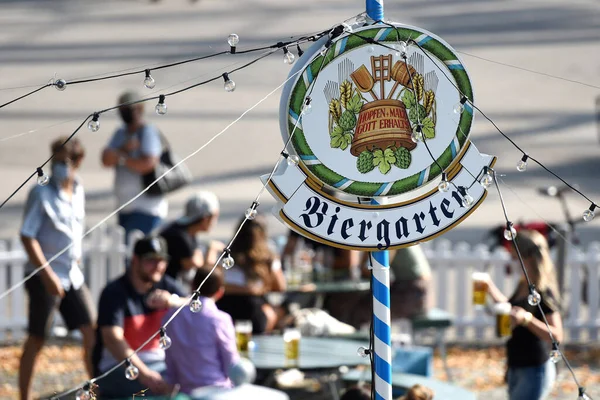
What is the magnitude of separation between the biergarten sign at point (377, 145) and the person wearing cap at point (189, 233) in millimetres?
4117

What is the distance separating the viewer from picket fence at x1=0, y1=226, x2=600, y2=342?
8.71 metres

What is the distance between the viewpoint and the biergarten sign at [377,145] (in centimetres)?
349

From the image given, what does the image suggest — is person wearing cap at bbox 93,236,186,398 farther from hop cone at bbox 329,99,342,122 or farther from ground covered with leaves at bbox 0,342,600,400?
hop cone at bbox 329,99,342,122

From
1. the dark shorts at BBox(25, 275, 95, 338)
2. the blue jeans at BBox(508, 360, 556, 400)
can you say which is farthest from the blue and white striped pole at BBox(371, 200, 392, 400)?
the dark shorts at BBox(25, 275, 95, 338)

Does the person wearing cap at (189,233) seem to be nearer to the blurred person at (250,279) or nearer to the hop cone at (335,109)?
the blurred person at (250,279)

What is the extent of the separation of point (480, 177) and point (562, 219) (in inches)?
337

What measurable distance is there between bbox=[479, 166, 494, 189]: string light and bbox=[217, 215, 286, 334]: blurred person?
3889mm

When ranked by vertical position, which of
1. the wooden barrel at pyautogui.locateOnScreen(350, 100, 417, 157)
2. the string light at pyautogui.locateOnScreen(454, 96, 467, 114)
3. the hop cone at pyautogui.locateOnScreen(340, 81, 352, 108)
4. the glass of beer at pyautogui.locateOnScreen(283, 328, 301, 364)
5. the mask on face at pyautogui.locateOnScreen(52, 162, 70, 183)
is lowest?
the glass of beer at pyautogui.locateOnScreen(283, 328, 301, 364)

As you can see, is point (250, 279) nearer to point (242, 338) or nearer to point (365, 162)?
point (242, 338)

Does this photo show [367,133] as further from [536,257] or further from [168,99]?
[168,99]

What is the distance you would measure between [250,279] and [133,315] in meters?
1.40

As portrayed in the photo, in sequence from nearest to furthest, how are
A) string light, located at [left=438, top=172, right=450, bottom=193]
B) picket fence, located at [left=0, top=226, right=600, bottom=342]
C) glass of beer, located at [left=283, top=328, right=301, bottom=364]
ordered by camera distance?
string light, located at [left=438, top=172, right=450, bottom=193], glass of beer, located at [left=283, top=328, right=301, bottom=364], picket fence, located at [left=0, top=226, right=600, bottom=342]

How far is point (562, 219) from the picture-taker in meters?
11.8

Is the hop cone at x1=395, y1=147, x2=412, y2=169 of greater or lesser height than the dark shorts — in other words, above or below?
above
